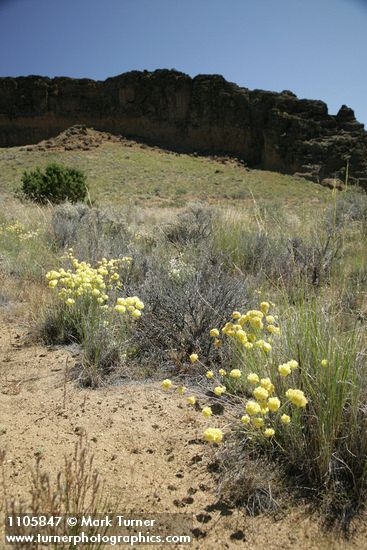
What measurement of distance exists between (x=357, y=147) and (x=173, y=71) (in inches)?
906

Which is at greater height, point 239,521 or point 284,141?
point 284,141

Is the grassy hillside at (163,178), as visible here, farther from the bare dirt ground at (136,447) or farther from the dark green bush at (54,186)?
the bare dirt ground at (136,447)

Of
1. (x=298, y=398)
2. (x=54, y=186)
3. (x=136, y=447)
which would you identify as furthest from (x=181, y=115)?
(x=298, y=398)

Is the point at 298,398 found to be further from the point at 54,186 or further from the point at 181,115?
the point at 181,115

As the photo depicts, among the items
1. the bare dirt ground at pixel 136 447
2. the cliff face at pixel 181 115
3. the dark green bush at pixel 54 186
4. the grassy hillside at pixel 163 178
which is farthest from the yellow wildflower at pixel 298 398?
the cliff face at pixel 181 115

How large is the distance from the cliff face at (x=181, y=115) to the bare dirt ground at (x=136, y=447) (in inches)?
1543

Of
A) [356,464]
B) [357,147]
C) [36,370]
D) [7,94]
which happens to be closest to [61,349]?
[36,370]

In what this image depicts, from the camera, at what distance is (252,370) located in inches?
85.0

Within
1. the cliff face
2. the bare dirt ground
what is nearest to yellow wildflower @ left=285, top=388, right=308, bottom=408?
the bare dirt ground

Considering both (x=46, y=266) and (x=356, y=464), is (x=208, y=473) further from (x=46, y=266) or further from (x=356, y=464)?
(x=46, y=266)

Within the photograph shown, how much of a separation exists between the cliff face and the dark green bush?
2848 cm

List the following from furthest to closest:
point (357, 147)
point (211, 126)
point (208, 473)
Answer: point (211, 126)
point (357, 147)
point (208, 473)

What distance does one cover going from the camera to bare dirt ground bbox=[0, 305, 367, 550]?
164 cm

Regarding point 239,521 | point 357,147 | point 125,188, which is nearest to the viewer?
point 239,521
